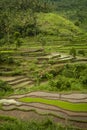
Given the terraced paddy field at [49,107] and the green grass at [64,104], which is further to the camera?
the green grass at [64,104]

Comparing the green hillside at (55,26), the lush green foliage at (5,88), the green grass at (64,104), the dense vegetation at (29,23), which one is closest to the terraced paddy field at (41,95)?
the green grass at (64,104)

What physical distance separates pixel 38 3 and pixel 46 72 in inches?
1656

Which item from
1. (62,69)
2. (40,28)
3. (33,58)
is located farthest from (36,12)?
(62,69)

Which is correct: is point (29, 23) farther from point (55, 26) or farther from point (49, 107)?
point (49, 107)

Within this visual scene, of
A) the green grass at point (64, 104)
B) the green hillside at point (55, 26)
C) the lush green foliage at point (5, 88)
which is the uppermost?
the green hillside at point (55, 26)

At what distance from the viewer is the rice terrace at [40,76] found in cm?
1862

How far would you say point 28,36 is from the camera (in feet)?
192

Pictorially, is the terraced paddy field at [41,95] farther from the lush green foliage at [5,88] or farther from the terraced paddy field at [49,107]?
the lush green foliage at [5,88]

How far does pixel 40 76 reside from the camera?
98.0 feet

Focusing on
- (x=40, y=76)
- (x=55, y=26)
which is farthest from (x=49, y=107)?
(x=55, y=26)

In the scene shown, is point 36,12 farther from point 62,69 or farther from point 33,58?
point 62,69

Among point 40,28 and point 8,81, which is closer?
point 8,81

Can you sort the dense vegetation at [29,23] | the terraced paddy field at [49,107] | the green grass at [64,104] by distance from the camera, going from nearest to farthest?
Answer: the terraced paddy field at [49,107], the green grass at [64,104], the dense vegetation at [29,23]

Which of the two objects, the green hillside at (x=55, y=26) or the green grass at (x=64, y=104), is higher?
the green hillside at (x=55, y=26)
